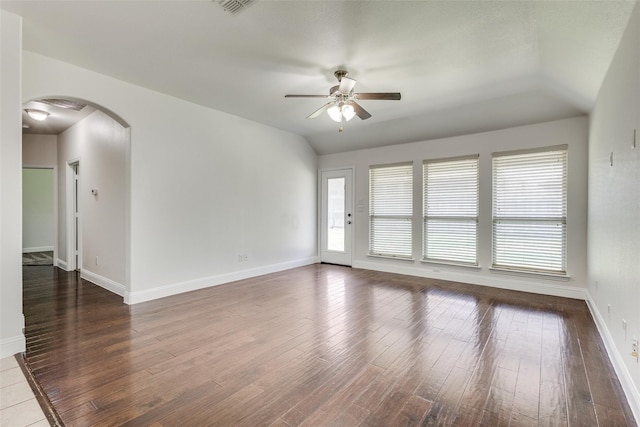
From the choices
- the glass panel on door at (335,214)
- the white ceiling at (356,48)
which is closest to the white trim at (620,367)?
the white ceiling at (356,48)

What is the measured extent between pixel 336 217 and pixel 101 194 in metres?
4.29

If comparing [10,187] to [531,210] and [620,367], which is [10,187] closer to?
[620,367]

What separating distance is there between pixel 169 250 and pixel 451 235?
450cm

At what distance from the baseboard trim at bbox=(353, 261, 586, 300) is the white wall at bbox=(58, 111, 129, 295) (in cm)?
443

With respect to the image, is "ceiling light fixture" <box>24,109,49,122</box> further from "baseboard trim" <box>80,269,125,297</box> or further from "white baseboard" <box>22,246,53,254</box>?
"white baseboard" <box>22,246,53,254</box>

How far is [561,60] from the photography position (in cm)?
286

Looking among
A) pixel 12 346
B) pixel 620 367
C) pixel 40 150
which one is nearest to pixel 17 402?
pixel 12 346

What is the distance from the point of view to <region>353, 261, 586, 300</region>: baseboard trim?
414 cm

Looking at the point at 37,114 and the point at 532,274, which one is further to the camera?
the point at 37,114

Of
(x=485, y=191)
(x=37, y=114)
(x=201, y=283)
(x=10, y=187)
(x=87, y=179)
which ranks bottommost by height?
(x=201, y=283)

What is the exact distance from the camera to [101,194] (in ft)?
15.3

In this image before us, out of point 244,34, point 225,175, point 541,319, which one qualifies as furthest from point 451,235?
point 244,34

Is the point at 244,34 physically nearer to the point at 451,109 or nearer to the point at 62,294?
the point at 451,109

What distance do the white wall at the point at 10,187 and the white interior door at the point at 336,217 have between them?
497 cm
